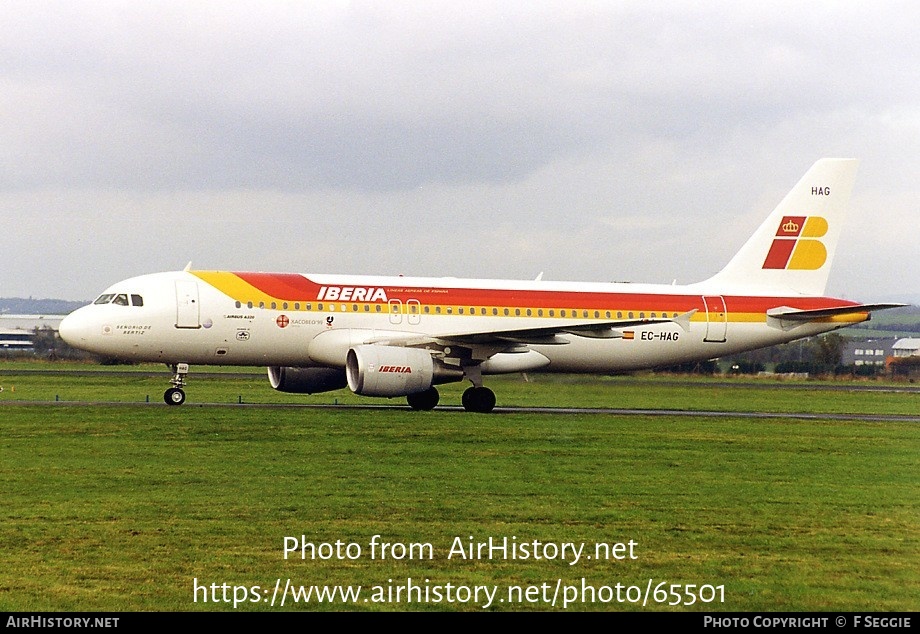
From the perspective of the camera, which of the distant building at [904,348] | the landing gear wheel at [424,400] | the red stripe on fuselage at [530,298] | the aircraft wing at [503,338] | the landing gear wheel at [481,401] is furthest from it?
the distant building at [904,348]

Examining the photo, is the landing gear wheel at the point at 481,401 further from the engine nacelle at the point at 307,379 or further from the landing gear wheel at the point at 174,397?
the landing gear wheel at the point at 174,397

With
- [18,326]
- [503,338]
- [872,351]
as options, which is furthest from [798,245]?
[18,326]

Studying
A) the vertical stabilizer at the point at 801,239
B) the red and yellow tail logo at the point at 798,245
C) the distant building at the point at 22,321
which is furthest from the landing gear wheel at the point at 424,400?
the distant building at the point at 22,321

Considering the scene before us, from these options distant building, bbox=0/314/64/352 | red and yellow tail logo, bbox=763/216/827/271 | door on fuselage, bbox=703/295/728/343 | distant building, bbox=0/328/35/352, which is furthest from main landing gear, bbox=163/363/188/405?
distant building, bbox=0/314/64/352

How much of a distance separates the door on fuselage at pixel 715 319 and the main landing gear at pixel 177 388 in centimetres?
1703

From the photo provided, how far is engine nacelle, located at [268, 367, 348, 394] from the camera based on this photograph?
37750 millimetres

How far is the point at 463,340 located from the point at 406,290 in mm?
2688

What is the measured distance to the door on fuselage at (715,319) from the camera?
135ft

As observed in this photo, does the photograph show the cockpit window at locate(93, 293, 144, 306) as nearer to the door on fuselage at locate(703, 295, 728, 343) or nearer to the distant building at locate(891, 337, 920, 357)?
the door on fuselage at locate(703, 295, 728, 343)

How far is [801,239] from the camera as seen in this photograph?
43.5 meters

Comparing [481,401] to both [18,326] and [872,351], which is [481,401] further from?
[18,326]

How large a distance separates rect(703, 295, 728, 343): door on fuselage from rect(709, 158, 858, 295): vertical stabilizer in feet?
4.49

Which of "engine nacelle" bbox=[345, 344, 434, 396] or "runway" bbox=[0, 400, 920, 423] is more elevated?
"engine nacelle" bbox=[345, 344, 434, 396]
